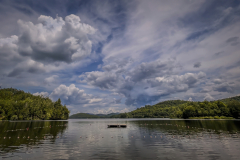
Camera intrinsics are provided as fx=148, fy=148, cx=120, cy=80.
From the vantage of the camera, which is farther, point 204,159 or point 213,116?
point 213,116

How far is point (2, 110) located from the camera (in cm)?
15412

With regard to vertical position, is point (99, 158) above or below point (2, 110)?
below

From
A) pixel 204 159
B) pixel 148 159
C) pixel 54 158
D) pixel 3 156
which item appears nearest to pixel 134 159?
pixel 148 159

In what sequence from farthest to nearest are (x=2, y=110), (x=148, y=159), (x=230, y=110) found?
(x=230, y=110), (x=2, y=110), (x=148, y=159)

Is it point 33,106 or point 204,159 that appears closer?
point 204,159

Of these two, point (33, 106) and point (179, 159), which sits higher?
point (33, 106)

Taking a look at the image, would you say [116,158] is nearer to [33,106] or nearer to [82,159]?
[82,159]

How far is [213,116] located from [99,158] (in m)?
214

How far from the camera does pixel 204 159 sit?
2180 centimetres

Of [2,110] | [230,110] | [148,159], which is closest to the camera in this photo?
[148,159]

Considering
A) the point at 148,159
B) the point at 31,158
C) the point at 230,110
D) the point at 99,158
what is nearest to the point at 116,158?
the point at 99,158

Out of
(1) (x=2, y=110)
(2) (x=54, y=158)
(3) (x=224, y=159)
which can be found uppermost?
(1) (x=2, y=110)

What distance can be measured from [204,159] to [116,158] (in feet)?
42.6

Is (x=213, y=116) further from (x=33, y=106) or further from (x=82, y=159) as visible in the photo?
(x=33, y=106)
